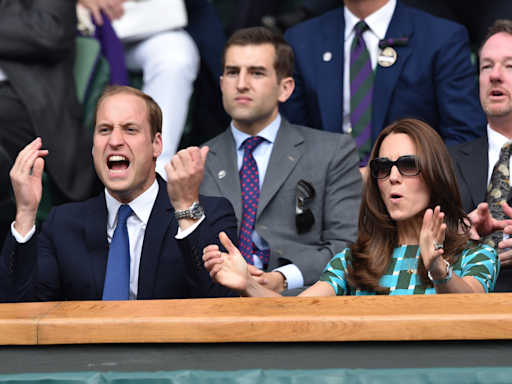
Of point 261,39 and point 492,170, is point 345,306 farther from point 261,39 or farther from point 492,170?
point 261,39

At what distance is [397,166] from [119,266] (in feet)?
2.72

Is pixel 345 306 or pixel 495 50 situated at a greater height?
pixel 495 50

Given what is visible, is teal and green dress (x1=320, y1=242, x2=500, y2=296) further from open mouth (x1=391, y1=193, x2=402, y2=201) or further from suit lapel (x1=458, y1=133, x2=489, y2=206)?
suit lapel (x1=458, y1=133, x2=489, y2=206)

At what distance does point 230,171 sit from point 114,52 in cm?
110

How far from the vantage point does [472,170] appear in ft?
7.91

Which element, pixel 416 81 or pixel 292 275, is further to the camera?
pixel 416 81

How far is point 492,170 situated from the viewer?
7.90 feet

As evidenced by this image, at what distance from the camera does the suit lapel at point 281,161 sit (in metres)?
2.52

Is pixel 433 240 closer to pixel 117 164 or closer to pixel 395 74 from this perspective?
pixel 117 164

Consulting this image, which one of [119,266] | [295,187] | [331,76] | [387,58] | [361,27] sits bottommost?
[119,266]

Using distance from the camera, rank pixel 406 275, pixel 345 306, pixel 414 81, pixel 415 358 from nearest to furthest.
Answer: pixel 415 358 < pixel 345 306 < pixel 406 275 < pixel 414 81

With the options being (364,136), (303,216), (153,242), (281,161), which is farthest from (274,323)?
(364,136)

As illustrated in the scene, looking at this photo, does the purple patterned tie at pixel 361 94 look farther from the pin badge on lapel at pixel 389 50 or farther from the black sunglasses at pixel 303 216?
the black sunglasses at pixel 303 216

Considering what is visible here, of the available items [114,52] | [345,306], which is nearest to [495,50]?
[345,306]
